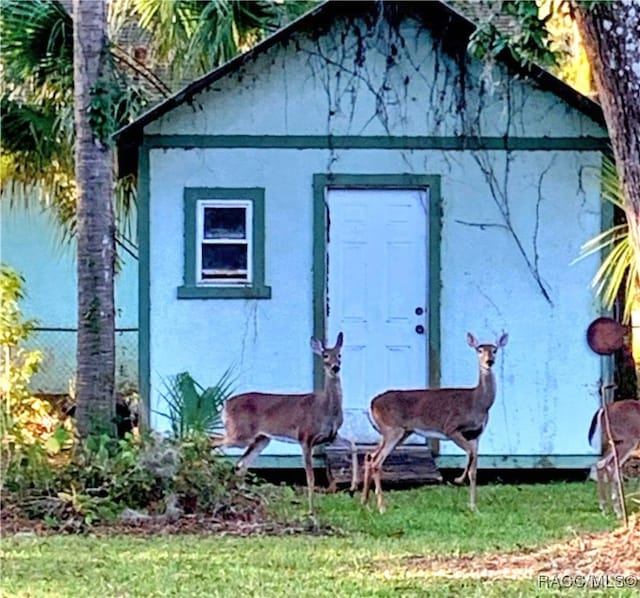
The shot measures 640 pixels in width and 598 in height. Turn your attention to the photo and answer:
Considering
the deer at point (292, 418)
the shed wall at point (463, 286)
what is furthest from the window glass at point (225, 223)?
the deer at point (292, 418)

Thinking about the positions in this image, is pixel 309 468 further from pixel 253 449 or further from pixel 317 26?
pixel 317 26

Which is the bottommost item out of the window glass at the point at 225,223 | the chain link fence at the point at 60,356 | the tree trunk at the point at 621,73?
the chain link fence at the point at 60,356

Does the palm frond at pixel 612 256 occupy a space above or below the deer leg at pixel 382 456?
above

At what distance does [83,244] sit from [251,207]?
1462 millimetres

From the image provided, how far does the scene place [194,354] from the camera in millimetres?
12148

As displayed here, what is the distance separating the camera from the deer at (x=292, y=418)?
1075cm

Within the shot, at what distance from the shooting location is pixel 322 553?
321 inches

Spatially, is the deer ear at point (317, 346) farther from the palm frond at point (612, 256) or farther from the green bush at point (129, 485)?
the palm frond at point (612, 256)

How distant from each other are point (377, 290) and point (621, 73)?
16.6ft

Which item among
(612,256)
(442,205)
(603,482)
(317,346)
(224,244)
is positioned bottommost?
(603,482)

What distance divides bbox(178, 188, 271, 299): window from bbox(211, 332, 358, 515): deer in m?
1.10

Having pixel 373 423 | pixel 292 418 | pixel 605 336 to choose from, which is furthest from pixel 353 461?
pixel 605 336

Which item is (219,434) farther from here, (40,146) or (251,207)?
(40,146)

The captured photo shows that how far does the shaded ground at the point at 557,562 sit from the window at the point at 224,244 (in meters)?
4.56
